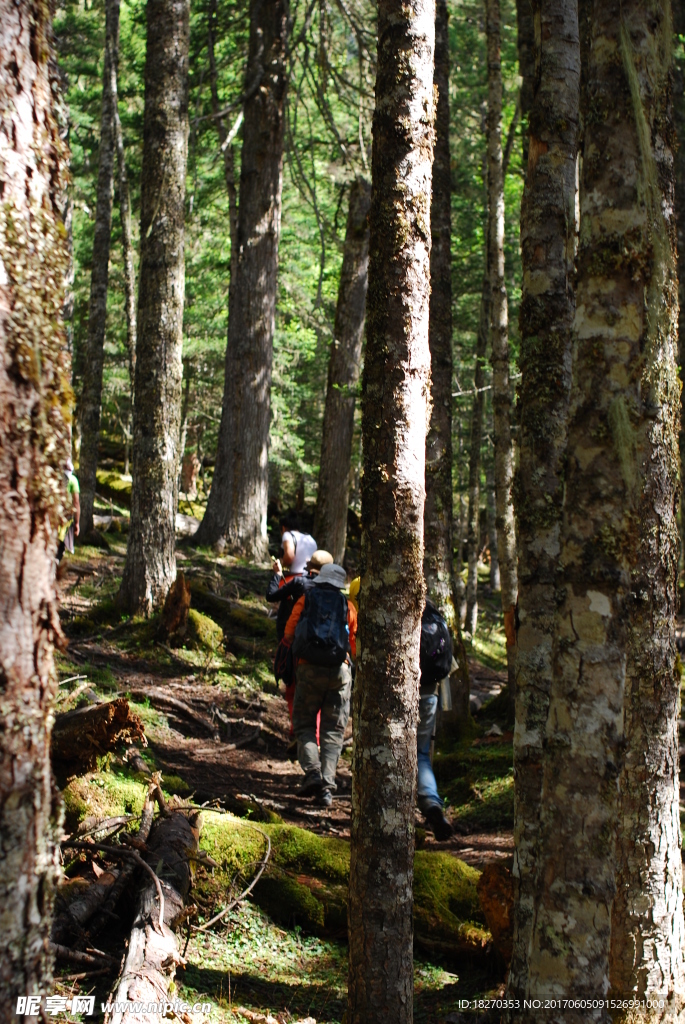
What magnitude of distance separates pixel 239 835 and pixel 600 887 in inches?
123

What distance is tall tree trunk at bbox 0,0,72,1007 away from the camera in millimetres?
1598

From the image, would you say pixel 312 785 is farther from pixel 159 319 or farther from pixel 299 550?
pixel 159 319

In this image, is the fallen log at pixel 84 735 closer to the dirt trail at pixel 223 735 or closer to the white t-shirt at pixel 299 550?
the dirt trail at pixel 223 735

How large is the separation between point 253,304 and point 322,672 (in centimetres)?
874

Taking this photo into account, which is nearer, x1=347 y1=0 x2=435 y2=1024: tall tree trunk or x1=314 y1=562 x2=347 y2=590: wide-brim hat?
x1=347 y1=0 x2=435 y2=1024: tall tree trunk

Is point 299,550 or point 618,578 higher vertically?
point 299,550

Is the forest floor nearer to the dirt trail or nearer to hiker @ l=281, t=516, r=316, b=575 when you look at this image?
the dirt trail

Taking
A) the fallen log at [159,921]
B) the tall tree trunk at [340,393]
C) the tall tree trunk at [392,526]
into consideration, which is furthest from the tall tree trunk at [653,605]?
the tall tree trunk at [340,393]

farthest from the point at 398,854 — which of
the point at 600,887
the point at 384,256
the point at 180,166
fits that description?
Answer: the point at 180,166

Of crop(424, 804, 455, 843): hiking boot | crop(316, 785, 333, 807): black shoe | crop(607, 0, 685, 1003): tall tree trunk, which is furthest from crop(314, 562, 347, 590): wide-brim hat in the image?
crop(607, 0, 685, 1003): tall tree trunk

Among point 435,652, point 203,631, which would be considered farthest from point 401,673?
point 203,631

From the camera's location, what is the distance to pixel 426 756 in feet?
22.0

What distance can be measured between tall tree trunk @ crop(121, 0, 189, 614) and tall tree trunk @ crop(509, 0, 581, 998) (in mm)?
6013

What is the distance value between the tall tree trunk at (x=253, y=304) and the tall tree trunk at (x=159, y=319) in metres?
3.94
